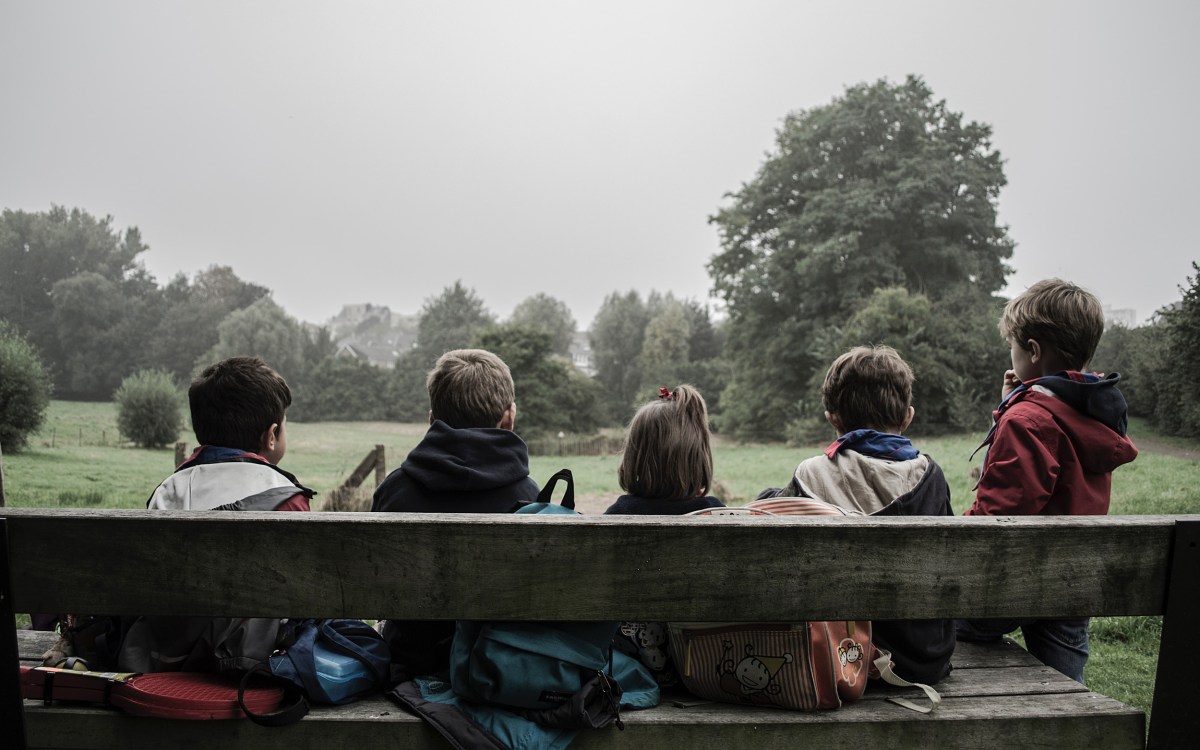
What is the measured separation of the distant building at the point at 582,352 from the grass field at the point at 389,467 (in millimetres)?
4605

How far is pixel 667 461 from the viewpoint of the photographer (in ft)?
7.20

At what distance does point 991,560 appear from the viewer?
149cm

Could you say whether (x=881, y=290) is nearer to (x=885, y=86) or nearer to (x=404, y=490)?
(x=885, y=86)

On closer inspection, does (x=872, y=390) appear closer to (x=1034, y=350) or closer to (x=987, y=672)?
(x=1034, y=350)

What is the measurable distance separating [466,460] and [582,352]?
52.7 feet

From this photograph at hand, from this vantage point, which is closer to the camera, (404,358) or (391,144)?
(391,144)

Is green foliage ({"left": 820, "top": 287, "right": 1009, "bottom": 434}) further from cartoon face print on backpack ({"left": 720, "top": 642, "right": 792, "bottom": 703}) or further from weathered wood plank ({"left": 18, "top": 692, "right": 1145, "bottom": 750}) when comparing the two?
cartoon face print on backpack ({"left": 720, "top": 642, "right": 792, "bottom": 703})

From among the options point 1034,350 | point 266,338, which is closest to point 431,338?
point 266,338

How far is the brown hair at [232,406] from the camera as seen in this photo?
2.32 meters

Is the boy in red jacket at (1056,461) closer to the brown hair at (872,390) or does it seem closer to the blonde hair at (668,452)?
the brown hair at (872,390)

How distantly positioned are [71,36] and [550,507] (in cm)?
780

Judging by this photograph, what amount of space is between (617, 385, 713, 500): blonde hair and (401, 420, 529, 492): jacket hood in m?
0.33

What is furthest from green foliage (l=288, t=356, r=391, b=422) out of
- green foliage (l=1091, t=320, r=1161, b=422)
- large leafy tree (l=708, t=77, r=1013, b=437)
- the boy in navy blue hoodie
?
green foliage (l=1091, t=320, r=1161, b=422)

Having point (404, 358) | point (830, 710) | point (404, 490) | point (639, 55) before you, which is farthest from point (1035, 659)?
point (404, 358)
